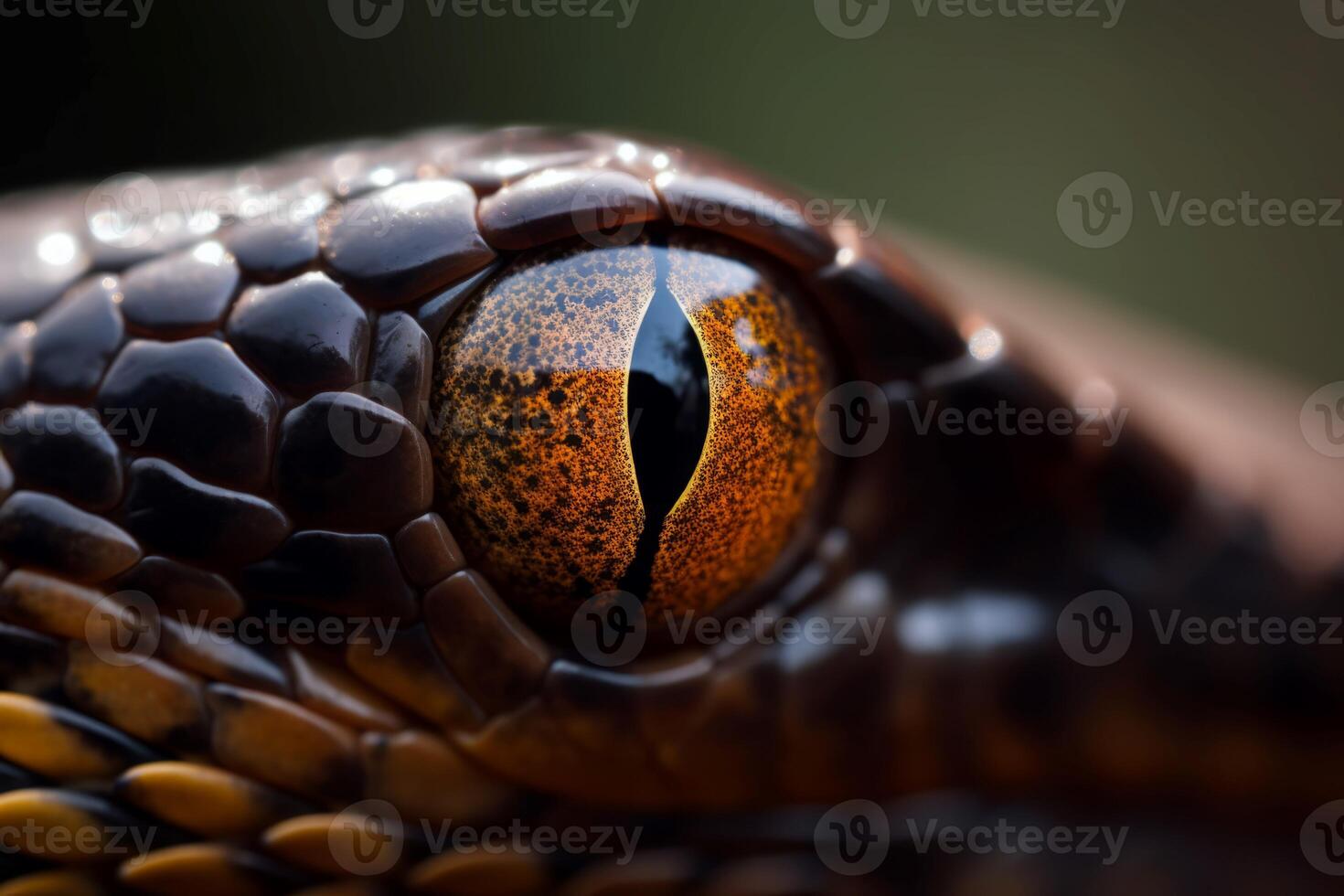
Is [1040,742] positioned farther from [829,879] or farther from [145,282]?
[145,282]

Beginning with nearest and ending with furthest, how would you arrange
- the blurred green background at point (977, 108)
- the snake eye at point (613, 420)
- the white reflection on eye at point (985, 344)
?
the snake eye at point (613, 420) < the white reflection on eye at point (985, 344) < the blurred green background at point (977, 108)

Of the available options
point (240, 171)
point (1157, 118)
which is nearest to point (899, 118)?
point (1157, 118)

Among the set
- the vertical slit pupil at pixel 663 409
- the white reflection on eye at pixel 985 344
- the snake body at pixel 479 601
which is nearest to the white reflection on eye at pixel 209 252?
the snake body at pixel 479 601

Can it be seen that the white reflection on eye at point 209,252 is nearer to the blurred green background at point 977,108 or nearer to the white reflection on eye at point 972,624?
the white reflection on eye at point 972,624

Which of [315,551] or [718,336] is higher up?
[718,336]

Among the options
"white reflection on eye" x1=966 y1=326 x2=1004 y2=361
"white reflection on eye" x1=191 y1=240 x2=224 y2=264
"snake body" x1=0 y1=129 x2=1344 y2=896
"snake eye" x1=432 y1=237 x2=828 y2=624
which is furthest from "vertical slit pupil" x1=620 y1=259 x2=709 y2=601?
"white reflection on eye" x1=191 y1=240 x2=224 y2=264

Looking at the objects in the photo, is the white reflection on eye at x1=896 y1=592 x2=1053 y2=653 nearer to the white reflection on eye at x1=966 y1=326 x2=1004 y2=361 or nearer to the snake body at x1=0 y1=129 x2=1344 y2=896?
the snake body at x1=0 y1=129 x2=1344 y2=896

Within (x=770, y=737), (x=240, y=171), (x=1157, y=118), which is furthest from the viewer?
(x=1157, y=118)
